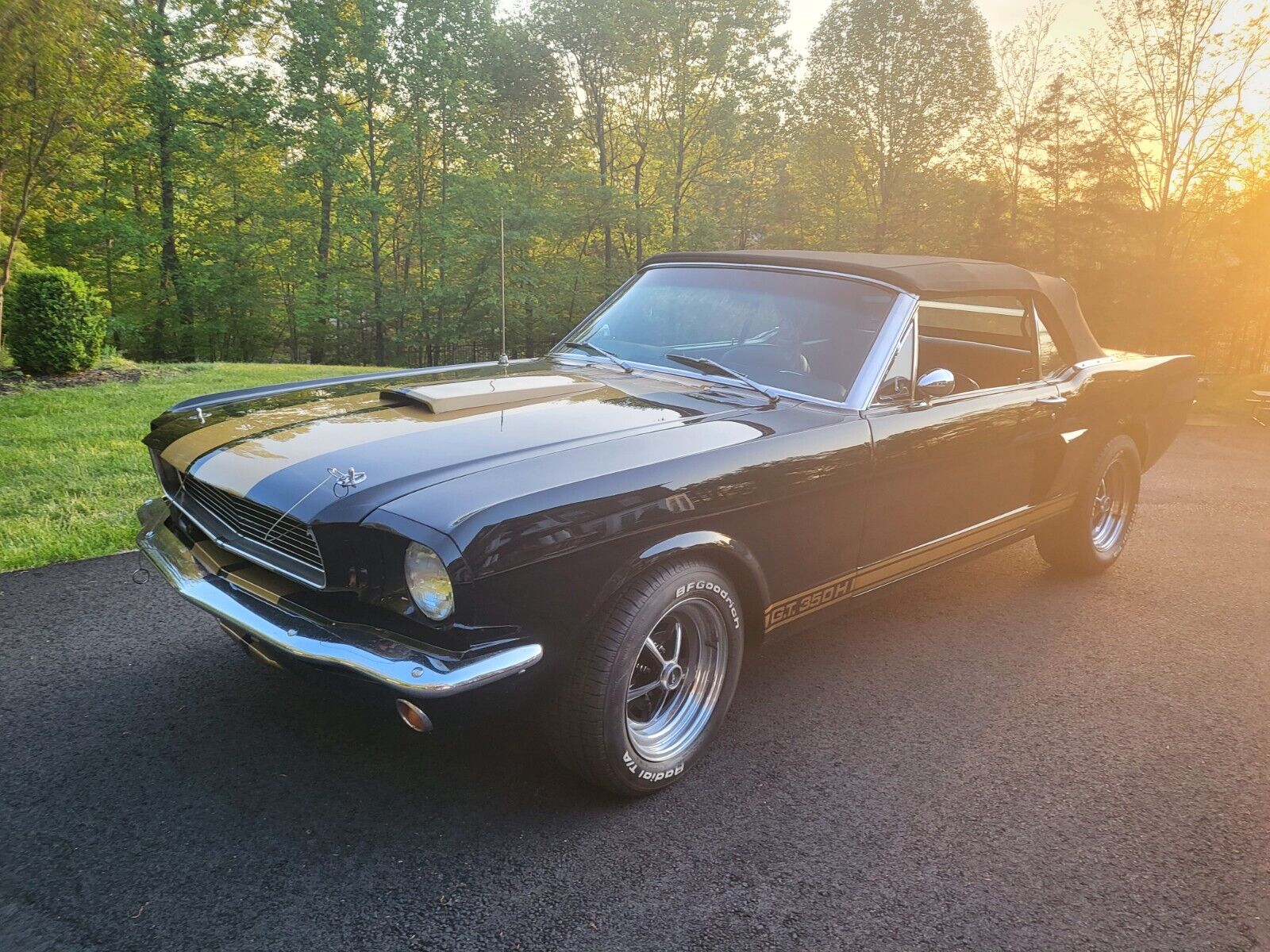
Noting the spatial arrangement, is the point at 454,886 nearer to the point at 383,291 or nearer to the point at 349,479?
the point at 349,479

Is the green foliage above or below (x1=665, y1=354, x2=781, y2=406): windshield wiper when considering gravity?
above

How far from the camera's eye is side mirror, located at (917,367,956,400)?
3301mm

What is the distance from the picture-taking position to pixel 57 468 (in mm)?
6090

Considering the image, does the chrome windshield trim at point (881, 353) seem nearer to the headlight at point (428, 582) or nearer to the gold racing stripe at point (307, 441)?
the gold racing stripe at point (307, 441)

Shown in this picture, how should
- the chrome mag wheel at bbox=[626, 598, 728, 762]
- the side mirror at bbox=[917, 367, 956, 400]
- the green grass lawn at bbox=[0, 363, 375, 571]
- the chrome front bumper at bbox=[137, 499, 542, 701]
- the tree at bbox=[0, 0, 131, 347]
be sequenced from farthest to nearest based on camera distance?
1. the tree at bbox=[0, 0, 131, 347]
2. the green grass lawn at bbox=[0, 363, 375, 571]
3. the side mirror at bbox=[917, 367, 956, 400]
4. the chrome mag wheel at bbox=[626, 598, 728, 762]
5. the chrome front bumper at bbox=[137, 499, 542, 701]

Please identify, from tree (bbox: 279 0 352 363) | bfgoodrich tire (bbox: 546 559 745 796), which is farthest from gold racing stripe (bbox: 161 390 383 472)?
tree (bbox: 279 0 352 363)

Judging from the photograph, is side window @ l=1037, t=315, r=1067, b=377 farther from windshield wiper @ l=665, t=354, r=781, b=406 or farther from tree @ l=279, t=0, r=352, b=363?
tree @ l=279, t=0, r=352, b=363

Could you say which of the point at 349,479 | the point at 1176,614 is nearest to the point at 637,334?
the point at 349,479

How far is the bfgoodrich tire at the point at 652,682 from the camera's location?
2350 mm

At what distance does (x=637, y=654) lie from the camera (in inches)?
95.3

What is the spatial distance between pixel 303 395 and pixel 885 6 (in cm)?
2519

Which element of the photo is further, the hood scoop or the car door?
the car door

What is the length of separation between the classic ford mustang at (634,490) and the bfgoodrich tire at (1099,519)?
0.61 ft

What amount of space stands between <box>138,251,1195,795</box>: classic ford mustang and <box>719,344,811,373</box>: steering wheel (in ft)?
0.04
